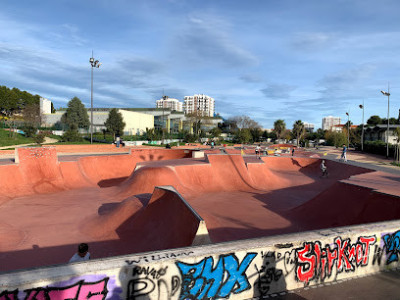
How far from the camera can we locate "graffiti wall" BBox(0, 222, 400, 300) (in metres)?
3.76

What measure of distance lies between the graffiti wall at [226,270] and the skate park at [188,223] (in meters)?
0.02

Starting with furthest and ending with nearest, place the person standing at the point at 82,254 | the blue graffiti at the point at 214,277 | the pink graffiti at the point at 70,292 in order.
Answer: the person standing at the point at 82,254 → the blue graffiti at the point at 214,277 → the pink graffiti at the point at 70,292

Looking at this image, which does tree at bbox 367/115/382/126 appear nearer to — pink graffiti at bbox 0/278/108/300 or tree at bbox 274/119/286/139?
tree at bbox 274/119/286/139

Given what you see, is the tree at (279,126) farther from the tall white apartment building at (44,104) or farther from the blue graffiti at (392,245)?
the blue graffiti at (392,245)

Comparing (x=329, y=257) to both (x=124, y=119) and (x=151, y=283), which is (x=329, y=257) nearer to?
(x=151, y=283)

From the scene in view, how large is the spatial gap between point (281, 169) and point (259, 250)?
24.8m

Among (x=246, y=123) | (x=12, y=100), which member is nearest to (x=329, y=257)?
(x=12, y=100)

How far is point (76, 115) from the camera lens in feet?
188

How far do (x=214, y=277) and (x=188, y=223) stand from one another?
2.91 metres

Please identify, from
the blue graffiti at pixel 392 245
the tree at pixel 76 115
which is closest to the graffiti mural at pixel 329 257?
the blue graffiti at pixel 392 245

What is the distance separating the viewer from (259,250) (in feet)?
16.1

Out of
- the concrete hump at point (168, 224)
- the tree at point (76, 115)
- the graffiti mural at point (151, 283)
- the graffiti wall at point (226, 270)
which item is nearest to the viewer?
the graffiti wall at point (226, 270)

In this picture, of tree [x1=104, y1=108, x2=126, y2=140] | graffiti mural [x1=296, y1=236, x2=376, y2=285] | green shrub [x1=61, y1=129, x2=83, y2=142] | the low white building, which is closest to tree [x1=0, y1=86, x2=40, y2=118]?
the low white building

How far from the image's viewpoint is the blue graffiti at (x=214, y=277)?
447 centimetres
